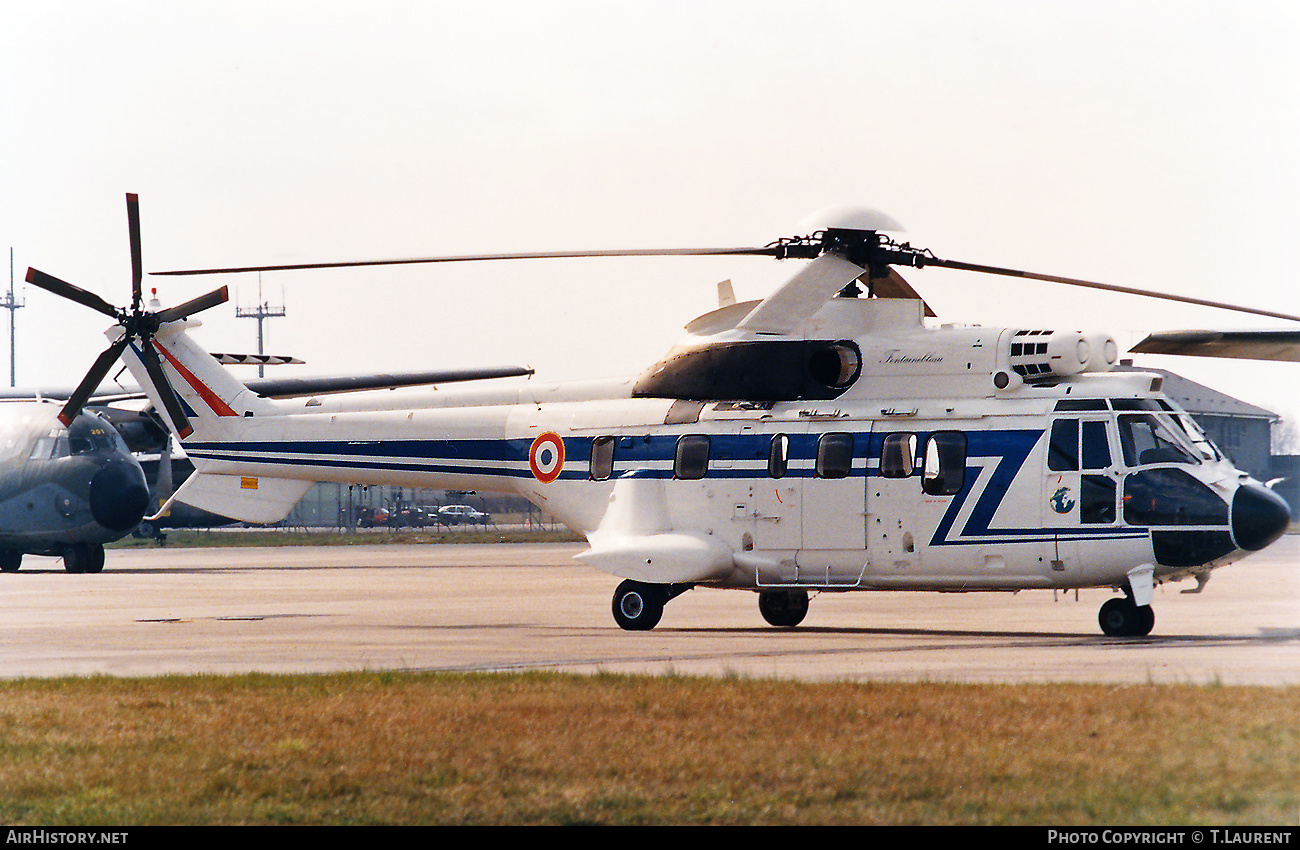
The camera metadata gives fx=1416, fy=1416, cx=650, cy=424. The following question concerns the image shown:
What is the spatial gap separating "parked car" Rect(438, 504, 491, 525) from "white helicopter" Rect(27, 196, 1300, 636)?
8371 centimetres

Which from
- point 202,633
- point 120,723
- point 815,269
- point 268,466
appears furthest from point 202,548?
point 120,723

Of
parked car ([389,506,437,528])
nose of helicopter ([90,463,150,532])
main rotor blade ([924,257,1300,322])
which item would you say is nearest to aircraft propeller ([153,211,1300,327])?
main rotor blade ([924,257,1300,322])

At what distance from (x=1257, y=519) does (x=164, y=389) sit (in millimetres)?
19508

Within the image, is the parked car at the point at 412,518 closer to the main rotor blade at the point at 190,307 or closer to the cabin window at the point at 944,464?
the main rotor blade at the point at 190,307

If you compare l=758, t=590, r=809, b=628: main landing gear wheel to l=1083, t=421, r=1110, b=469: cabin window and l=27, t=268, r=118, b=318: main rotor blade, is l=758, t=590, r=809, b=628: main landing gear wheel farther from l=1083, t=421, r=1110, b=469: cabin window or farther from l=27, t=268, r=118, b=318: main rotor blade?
l=27, t=268, r=118, b=318: main rotor blade

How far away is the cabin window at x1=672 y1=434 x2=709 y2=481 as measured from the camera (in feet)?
66.6

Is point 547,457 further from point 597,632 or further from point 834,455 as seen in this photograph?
point 834,455

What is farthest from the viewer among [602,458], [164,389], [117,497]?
[117,497]

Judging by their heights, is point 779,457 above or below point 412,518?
above

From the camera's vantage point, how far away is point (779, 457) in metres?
19.7

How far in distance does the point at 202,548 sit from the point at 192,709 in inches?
2086

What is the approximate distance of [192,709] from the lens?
39.1 ft

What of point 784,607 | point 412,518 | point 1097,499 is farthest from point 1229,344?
point 412,518
